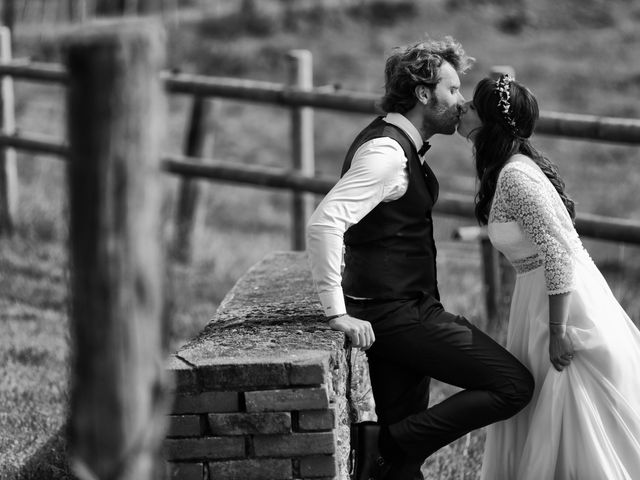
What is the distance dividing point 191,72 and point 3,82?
6566mm

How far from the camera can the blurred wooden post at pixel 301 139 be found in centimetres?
680

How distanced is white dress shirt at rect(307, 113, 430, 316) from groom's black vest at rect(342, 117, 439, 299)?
0.18 feet

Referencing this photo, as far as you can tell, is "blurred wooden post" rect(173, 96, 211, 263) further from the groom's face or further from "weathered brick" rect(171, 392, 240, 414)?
"weathered brick" rect(171, 392, 240, 414)

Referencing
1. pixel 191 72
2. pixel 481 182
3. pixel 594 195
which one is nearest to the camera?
pixel 481 182

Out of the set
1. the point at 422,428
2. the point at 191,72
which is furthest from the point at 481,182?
the point at 191,72

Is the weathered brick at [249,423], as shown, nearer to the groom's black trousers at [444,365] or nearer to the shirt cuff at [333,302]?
the shirt cuff at [333,302]

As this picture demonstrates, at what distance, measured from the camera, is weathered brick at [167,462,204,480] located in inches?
120

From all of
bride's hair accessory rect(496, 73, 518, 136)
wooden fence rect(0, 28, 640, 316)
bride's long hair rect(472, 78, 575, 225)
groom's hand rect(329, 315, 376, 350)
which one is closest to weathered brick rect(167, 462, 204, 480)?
groom's hand rect(329, 315, 376, 350)

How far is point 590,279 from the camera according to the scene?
3457mm

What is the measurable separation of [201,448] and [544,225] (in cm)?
124

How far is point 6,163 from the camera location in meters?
8.14

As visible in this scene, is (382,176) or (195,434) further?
(382,176)

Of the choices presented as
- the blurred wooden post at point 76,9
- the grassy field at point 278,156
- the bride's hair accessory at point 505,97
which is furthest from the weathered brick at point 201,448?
the blurred wooden post at point 76,9

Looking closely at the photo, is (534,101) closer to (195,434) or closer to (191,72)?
(195,434)
